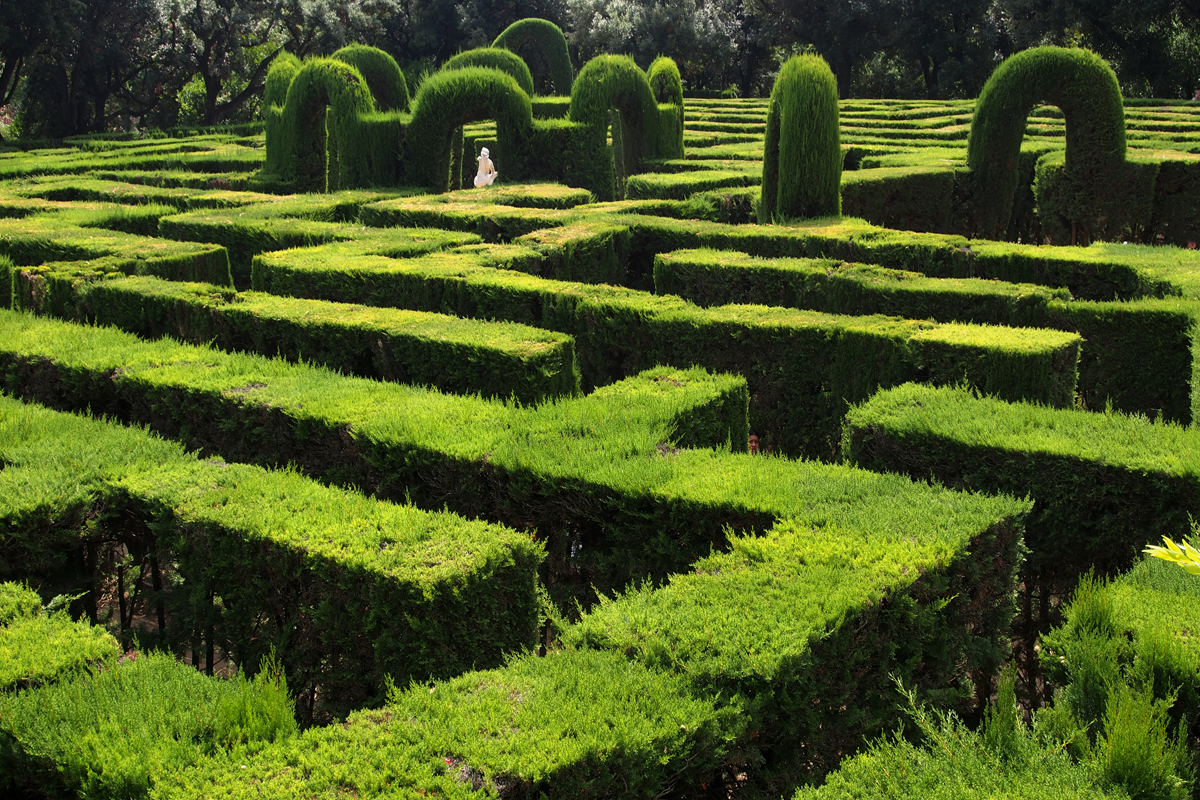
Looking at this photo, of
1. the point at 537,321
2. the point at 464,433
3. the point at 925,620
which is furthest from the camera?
the point at 537,321

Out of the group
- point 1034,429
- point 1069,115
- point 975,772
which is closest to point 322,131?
point 1069,115

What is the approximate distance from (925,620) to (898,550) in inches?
12.9

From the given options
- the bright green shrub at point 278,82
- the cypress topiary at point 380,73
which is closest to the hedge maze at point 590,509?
the bright green shrub at point 278,82

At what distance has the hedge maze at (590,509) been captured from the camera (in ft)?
10.8

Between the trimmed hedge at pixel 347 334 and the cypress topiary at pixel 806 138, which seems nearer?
the trimmed hedge at pixel 347 334

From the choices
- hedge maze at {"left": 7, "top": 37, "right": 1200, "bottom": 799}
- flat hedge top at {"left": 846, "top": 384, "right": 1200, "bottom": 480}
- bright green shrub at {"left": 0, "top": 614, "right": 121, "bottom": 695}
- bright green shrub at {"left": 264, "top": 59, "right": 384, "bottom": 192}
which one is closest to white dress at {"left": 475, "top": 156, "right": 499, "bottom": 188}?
→ bright green shrub at {"left": 264, "top": 59, "right": 384, "bottom": 192}

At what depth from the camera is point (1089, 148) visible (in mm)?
13773

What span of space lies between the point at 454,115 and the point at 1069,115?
10231mm

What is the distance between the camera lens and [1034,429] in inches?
225

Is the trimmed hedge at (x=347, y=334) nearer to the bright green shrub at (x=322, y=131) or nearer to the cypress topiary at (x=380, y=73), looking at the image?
the bright green shrub at (x=322, y=131)

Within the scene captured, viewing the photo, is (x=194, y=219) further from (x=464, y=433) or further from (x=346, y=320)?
(x=464, y=433)

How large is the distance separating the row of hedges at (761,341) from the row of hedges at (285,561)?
409 cm

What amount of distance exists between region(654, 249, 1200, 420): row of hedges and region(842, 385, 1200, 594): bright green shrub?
250cm

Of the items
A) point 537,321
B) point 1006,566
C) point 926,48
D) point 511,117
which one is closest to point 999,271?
point 537,321
